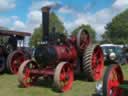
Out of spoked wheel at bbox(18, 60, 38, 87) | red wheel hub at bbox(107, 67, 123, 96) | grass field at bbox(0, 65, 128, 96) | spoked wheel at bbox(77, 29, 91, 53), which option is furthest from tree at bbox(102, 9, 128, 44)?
red wheel hub at bbox(107, 67, 123, 96)

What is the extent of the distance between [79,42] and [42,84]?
6.41 ft

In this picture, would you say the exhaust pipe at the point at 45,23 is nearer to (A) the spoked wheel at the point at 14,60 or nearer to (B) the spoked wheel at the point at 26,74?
(B) the spoked wheel at the point at 26,74

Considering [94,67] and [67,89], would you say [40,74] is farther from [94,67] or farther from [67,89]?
[94,67]

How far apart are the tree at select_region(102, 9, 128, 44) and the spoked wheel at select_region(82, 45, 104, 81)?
1903 inches

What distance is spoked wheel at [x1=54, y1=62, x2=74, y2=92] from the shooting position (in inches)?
360

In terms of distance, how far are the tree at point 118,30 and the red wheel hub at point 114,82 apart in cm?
5374

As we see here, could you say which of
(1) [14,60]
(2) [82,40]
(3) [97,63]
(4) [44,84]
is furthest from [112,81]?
(1) [14,60]

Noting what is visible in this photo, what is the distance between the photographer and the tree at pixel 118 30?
201 feet

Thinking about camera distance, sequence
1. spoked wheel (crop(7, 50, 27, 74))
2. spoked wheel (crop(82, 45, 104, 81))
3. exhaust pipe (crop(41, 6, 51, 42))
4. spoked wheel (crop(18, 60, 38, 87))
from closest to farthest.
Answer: spoked wheel (crop(18, 60, 38, 87)), exhaust pipe (crop(41, 6, 51, 42)), spoked wheel (crop(82, 45, 104, 81)), spoked wheel (crop(7, 50, 27, 74))

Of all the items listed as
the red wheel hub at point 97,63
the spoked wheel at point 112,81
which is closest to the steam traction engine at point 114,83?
the spoked wheel at point 112,81

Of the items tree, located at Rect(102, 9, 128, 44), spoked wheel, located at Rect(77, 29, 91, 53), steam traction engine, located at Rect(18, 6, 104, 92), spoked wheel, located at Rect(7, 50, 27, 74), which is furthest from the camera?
tree, located at Rect(102, 9, 128, 44)

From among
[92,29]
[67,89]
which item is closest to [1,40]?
[67,89]

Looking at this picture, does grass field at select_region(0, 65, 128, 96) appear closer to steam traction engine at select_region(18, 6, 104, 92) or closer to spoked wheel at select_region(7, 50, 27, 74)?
steam traction engine at select_region(18, 6, 104, 92)

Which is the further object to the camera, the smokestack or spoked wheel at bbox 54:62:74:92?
the smokestack
